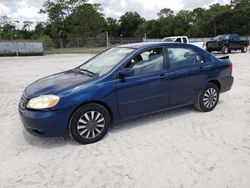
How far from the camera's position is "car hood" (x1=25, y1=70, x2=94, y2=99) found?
406cm

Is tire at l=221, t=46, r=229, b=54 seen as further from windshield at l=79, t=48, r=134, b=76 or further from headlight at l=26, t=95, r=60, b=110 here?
headlight at l=26, t=95, r=60, b=110

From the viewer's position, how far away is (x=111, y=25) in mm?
101625

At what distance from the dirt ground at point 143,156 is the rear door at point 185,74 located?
452 mm

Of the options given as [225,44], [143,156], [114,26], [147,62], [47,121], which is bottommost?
[143,156]

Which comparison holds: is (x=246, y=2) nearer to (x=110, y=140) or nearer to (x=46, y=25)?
(x=46, y=25)

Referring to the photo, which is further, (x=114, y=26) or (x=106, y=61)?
(x=114, y=26)

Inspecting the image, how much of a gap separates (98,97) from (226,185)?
86.2 inches

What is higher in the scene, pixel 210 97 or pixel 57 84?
pixel 57 84

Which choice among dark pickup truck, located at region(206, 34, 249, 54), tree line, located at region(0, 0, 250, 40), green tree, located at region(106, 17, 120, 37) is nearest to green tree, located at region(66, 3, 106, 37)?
tree line, located at region(0, 0, 250, 40)

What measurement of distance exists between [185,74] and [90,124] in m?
2.14

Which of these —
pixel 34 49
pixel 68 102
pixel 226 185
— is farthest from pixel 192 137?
pixel 34 49

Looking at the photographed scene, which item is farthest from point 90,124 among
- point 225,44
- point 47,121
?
point 225,44

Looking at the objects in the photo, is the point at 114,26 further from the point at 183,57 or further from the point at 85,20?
the point at 183,57

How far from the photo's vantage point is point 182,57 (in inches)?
203
